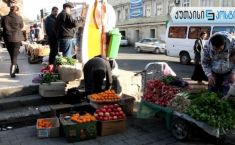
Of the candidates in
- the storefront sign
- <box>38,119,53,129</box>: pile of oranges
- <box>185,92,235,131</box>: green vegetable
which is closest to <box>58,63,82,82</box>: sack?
<box>38,119,53,129</box>: pile of oranges

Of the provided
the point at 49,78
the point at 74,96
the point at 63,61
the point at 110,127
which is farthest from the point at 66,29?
the point at 110,127

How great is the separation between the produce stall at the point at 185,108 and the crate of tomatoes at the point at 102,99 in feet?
1.98

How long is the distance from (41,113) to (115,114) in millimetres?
1719

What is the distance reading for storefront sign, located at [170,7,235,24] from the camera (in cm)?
1756

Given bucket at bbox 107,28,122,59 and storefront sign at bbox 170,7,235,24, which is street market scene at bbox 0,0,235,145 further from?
storefront sign at bbox 170,7,235,24

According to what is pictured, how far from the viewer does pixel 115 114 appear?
6.20 m

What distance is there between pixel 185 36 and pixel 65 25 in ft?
36.9

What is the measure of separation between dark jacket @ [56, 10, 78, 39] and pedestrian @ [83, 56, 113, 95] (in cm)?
201

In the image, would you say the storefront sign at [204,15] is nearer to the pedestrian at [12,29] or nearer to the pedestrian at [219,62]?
the pedestrian at [12,29]

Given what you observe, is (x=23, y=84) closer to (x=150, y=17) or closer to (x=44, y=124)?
(x=44, y=124)

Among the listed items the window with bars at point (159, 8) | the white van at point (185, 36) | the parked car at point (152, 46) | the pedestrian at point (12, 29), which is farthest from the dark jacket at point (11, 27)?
the window with bars at point (159, 8)

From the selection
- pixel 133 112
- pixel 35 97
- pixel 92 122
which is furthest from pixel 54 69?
pixel 92 122

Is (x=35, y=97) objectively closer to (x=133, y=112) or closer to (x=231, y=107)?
(x=133, y=112)

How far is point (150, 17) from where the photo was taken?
4428 cm
